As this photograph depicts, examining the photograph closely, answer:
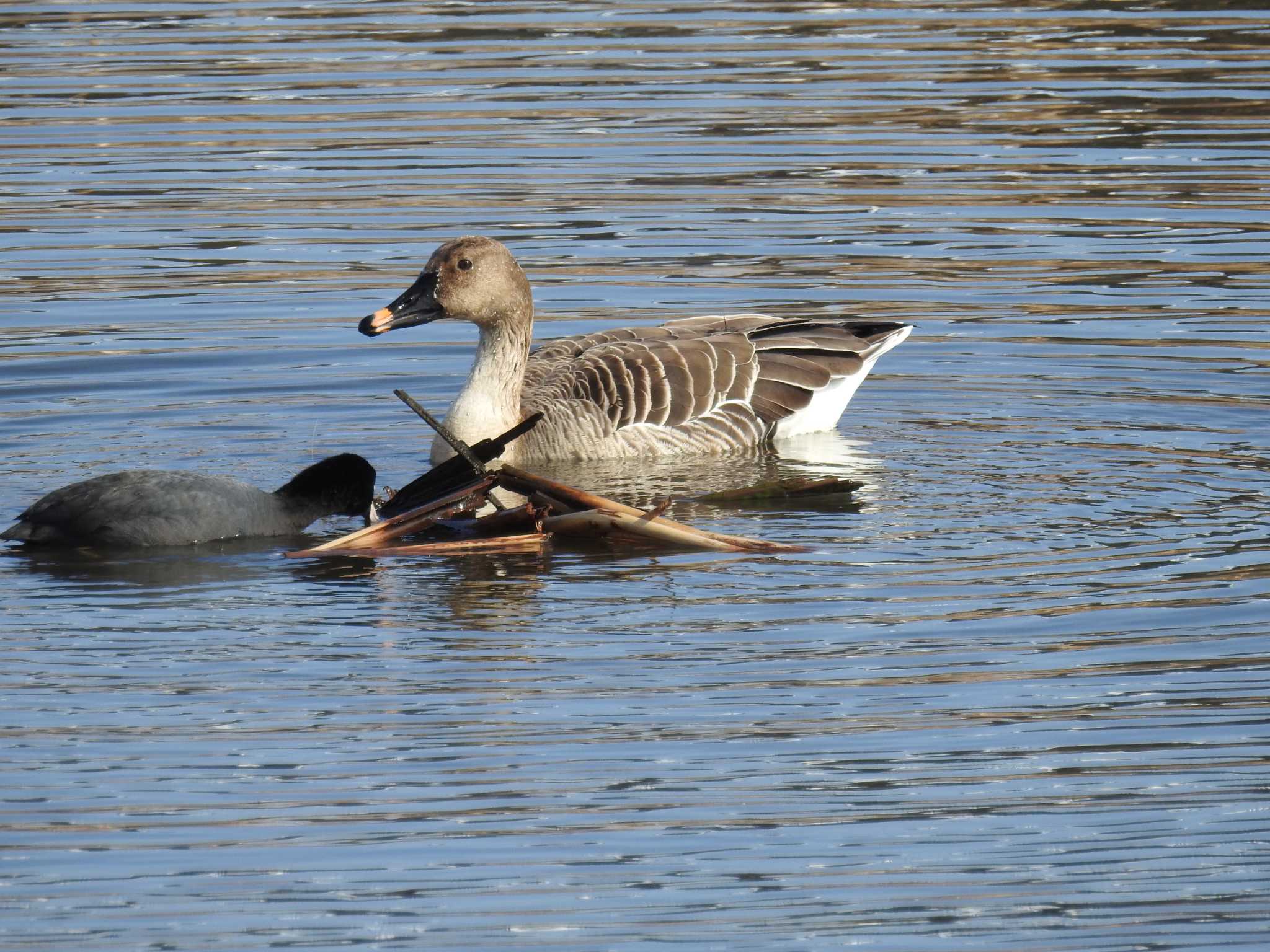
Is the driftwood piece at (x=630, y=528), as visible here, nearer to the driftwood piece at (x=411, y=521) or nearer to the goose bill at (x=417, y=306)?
the driftwood piece at (x=411, y=521)

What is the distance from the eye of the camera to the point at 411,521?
10164 millimetres

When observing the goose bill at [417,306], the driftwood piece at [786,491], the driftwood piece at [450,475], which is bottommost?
the driftwood piece at [786,491]

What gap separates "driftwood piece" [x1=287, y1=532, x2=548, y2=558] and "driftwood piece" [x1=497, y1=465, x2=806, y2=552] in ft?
0.55

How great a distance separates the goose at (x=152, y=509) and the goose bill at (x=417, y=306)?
1.71 meters

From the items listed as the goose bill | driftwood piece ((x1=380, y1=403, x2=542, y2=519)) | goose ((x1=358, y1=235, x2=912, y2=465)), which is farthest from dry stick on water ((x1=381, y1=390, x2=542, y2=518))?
the goose bill

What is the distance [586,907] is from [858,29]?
1762 cm

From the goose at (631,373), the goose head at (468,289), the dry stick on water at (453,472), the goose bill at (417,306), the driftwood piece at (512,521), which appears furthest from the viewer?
the goose at (631,373)

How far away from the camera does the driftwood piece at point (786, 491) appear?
1112cm

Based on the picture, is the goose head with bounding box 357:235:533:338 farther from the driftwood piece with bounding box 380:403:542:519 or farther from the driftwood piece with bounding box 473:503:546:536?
the driftwood piece with bounding box 473:503:546:536

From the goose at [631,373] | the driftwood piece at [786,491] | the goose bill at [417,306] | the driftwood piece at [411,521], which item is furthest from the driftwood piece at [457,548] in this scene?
the goose bill at [417,306]

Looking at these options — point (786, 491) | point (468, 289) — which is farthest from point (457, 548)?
point (468, 289)

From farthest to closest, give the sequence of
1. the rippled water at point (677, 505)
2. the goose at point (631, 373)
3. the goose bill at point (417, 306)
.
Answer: the goose at point (631, 373), the goose bill at point (417, 306), the rippled water at point (677, 505)

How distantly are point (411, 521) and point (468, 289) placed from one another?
2454mm

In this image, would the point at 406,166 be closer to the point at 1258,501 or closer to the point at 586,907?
the point at 1258,501
